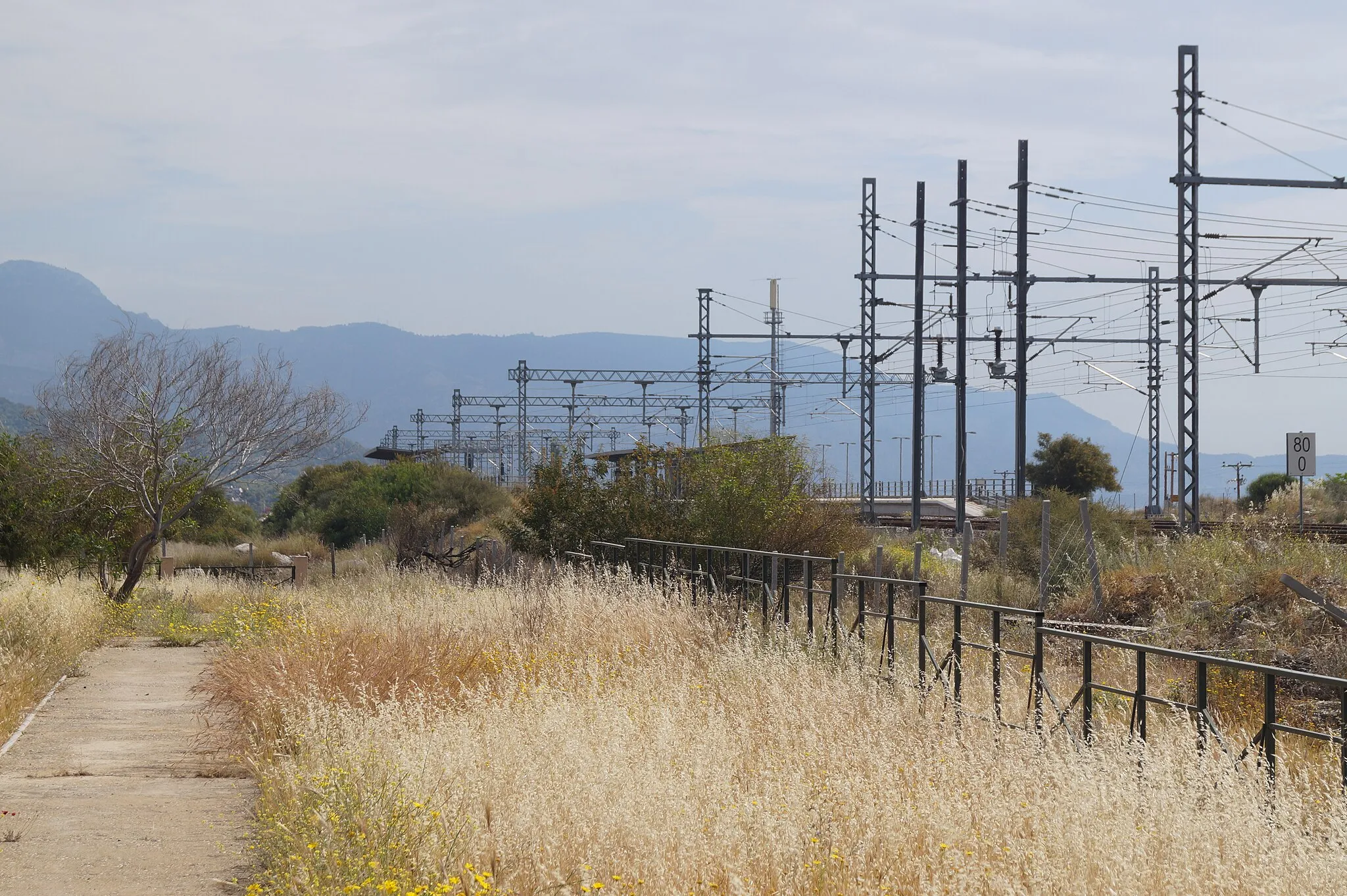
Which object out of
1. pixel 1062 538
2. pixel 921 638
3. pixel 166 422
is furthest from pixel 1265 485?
pixel 921 638

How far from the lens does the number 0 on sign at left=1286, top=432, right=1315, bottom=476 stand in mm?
31625

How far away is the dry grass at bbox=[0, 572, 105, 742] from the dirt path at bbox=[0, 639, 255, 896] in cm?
29

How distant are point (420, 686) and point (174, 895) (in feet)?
11.8

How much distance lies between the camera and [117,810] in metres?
8.37

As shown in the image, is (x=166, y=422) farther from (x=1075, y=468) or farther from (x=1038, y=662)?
(x=1075, y=468)

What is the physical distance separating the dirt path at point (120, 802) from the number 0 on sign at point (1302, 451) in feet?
88.5

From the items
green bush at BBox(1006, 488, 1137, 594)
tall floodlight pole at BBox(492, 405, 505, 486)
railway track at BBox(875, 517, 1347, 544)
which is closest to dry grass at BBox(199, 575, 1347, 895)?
railway track at BBox(875, 517, 1347, 544)

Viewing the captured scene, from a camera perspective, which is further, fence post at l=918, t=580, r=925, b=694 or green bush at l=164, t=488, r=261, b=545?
green bush at l=164, t=488, r=261, b=545

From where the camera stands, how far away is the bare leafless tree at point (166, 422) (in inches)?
896

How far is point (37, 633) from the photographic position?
1561cm

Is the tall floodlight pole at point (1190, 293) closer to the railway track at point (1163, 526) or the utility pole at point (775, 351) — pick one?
the railway track at point (1163, 526)

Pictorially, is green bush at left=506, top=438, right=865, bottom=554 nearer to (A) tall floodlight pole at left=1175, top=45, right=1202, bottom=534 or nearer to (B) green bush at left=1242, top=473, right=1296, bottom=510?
(A) tall floodlight pole at left=1175, top=45, right=1202, bottom=534

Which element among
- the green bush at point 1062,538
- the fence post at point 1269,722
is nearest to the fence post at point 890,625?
the fence post at point 1269,722

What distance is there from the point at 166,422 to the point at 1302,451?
25.4 meters
